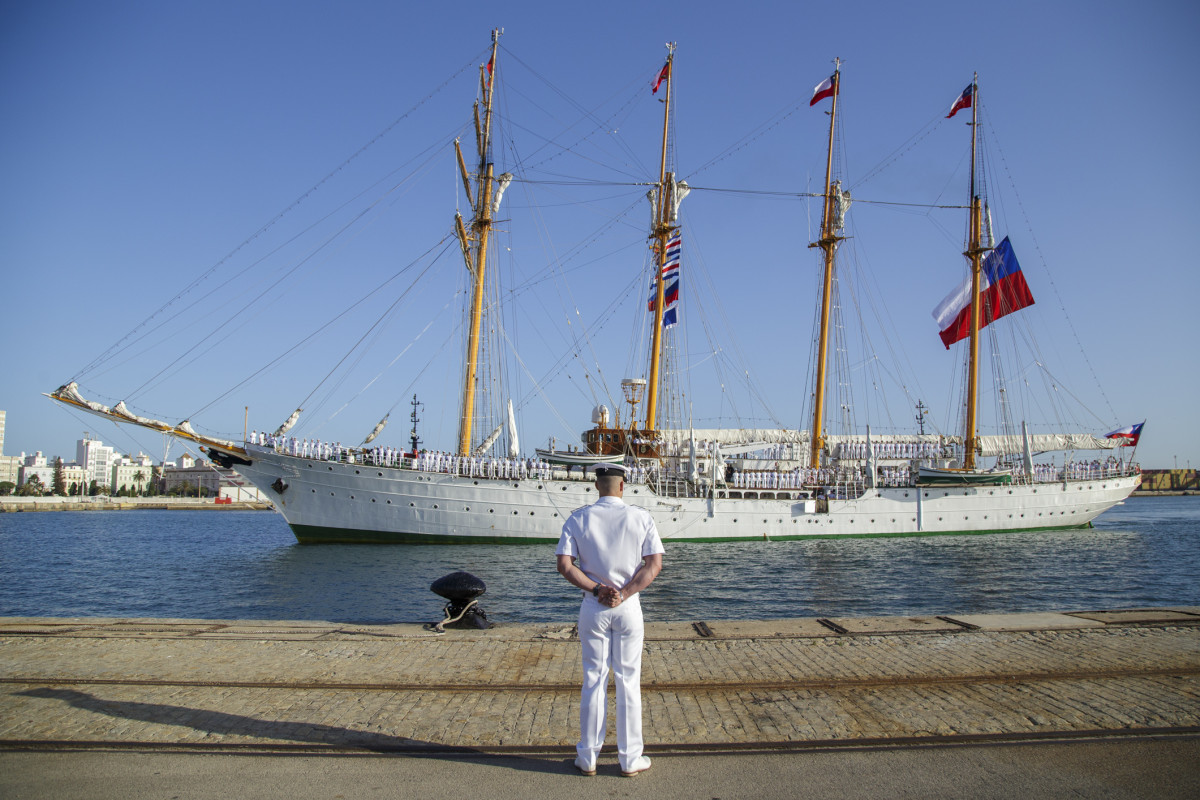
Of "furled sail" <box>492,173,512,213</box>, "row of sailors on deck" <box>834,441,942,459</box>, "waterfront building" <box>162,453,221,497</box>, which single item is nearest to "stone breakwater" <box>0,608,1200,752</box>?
"furled sail" <box>492,173,512,213</box>

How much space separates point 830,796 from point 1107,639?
6056 mm

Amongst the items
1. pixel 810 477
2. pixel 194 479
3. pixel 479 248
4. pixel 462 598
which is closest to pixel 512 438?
pixel 479 248

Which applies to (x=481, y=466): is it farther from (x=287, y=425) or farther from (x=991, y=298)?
(x=991, y=298)

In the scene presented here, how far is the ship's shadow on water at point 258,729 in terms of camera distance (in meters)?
5.07

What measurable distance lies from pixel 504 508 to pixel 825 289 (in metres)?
28.2

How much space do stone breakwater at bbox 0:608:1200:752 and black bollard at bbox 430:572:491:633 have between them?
50 centimetres

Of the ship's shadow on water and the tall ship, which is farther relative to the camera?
the tall ship

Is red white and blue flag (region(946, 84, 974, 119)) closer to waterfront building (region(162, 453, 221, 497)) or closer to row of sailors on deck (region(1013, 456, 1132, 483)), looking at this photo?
row of sailors on deck (region(1013, 456, 1132, 483))

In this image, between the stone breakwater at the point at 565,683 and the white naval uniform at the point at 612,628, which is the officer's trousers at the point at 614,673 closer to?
the white naval uniform at the point at 612,628

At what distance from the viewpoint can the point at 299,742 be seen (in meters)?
5.20

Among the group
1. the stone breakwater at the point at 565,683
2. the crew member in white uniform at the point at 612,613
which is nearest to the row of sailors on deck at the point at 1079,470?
the stone breakwater at the point at 565,683

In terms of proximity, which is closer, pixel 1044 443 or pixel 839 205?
pixel 839 205

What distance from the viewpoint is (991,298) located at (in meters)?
47.7

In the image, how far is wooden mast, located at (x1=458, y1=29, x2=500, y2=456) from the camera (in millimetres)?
37031
